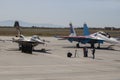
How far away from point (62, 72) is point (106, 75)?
12.2 feet

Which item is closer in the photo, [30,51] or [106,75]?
[106,75]

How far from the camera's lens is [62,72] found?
29.1m

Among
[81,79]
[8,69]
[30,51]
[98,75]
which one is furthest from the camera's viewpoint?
[30,51]

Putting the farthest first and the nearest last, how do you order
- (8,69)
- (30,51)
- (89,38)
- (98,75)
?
(89,38), (30,51), (8,69), (98,75)

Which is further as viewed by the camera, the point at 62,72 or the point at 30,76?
the point at 62,72

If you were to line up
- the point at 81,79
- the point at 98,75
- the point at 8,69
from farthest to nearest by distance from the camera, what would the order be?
the point at 8,69, the point at 98,75, the point at 81,79

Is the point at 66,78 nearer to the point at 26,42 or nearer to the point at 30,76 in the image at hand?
the point at 30,76

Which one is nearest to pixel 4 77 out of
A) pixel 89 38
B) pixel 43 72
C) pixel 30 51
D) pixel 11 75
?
pixel 11 75

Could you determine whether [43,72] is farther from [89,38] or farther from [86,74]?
[89,38]

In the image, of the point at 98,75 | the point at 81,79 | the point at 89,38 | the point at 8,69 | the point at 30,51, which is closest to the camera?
the point at 81,79

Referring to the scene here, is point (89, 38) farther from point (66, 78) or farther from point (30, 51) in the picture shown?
point (66, 78)

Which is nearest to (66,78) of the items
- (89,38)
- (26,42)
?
(26,42)

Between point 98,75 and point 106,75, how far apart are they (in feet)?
2.13

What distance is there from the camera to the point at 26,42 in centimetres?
5406
